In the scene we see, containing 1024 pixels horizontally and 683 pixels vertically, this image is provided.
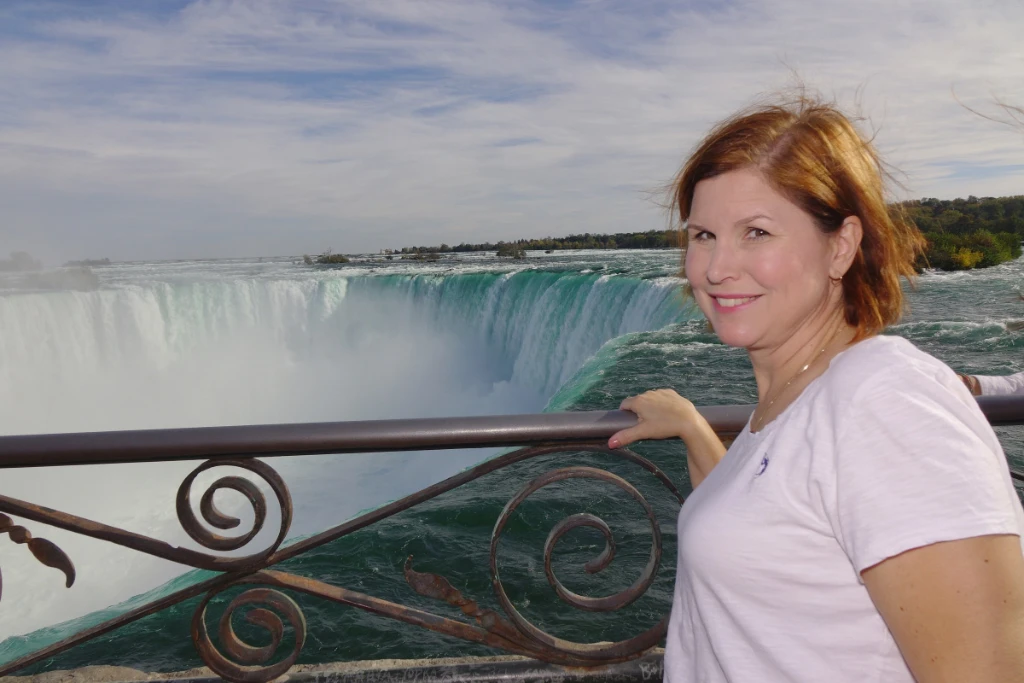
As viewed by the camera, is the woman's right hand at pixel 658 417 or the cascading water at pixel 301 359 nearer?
the woman's right hand at pixel 658 417

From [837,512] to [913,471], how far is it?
0.30ft

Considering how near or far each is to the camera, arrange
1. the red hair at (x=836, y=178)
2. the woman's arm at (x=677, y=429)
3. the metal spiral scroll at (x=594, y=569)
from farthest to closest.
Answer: the metal spiral scroll at (x=594, y=569)
the woman's arm at (x=677, y=429)
the red hair at (x=836, y=178)

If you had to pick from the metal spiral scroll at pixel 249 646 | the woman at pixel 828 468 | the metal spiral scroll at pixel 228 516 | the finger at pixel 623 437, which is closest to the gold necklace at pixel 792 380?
the woman at pixel 828 468

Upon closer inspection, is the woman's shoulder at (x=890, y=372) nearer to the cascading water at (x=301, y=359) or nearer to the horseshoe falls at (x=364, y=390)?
the horseshoe falls at (x=364, y=390)

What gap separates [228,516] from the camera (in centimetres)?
137

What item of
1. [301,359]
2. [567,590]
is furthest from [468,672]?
[301,359]

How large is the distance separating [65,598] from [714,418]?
1014 cm

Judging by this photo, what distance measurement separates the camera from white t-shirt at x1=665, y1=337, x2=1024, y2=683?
70cm

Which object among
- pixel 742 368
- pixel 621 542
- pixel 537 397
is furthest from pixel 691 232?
pixel 537 397

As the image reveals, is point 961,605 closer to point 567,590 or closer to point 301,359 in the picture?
point 567,590

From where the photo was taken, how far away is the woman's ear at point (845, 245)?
3.27 ft

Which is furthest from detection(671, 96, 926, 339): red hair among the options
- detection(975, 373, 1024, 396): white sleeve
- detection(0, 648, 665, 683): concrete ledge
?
detection(0, 648, 665, 683): concrete ledge

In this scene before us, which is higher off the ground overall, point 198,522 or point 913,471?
point 913,471

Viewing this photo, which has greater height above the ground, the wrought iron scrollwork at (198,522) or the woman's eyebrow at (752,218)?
the woman's eyebrow at (752,218)
